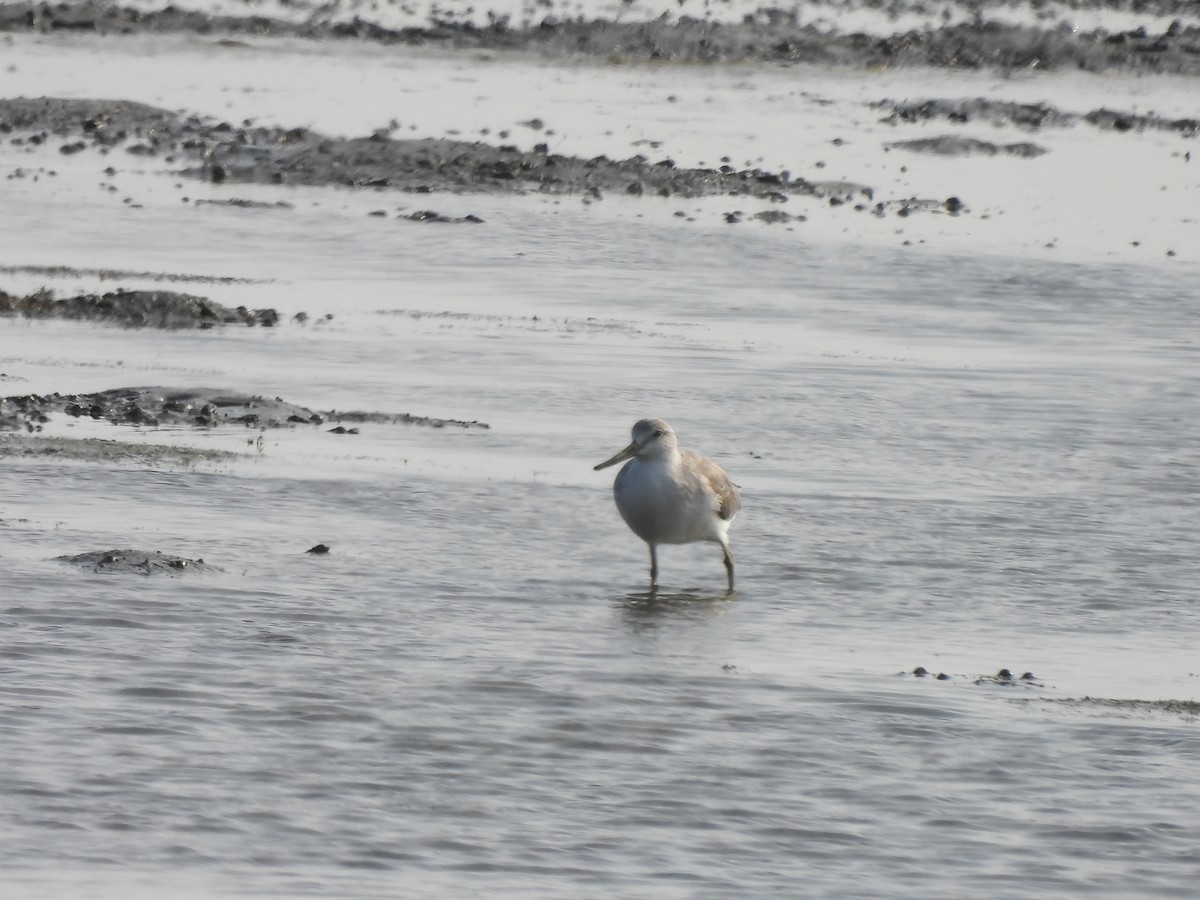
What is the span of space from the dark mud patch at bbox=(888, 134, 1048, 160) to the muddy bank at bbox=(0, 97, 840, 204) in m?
3.68

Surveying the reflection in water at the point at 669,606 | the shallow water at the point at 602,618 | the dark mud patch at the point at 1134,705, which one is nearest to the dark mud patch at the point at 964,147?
the shallow water at the point at 602,618

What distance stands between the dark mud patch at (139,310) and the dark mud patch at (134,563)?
7187 mm

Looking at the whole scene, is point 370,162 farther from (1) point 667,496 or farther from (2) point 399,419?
(1) point 667,496

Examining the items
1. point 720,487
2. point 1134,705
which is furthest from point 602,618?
point 1134,705

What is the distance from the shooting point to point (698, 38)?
136ft

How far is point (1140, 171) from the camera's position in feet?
102

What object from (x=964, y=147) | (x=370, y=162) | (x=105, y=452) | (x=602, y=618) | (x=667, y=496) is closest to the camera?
(x=602, y=618)

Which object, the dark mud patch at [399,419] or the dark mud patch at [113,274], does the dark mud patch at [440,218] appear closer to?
the dark mud patch at [113,274]

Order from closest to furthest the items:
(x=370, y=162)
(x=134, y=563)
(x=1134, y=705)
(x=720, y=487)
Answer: (x=1134, y=705) < (x=134, y=563) < (x=720, y=487) < (x=370, y=162)

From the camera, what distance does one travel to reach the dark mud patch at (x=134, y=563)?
1125cm

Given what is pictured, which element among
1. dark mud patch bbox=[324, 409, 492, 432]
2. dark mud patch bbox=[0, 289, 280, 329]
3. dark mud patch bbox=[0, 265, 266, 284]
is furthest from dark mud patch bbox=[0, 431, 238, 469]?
dark mud patch bbox=[0, 265, 266, 284]

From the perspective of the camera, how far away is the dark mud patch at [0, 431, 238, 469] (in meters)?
13.8

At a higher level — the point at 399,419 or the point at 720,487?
the point at 720,487

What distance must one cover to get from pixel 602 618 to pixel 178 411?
4.97 meters
